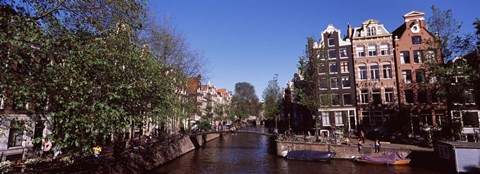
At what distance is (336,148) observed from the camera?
103 ft

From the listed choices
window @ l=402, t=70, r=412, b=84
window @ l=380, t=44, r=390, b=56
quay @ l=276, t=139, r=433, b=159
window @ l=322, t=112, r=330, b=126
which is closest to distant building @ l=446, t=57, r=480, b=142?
quay @ l=276, t=139, r=433, b=159

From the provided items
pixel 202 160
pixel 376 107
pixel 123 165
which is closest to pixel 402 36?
pixel 376 107

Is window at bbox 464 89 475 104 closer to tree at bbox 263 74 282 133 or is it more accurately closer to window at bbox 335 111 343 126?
window at bbox 335 111 343 126

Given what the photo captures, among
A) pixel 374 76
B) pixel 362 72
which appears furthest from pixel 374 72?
pixel 362 72

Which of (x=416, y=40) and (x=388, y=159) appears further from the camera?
(x=416, y=40)

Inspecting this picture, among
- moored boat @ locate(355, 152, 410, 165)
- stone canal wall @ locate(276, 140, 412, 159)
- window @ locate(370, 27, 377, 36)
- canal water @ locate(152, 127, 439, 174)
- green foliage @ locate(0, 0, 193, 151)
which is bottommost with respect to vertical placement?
canal water @ locate(152, 127, 439, 174)

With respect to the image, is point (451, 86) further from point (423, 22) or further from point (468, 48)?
point (423, 22)

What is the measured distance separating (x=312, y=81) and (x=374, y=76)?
12.0 m

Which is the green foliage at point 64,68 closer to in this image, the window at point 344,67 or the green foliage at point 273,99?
the window at point 344,67

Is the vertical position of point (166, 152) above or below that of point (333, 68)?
below

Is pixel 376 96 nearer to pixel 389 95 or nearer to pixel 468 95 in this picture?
pixel 389 95

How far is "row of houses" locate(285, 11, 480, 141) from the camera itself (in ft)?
130

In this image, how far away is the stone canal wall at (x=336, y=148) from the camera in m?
28.7

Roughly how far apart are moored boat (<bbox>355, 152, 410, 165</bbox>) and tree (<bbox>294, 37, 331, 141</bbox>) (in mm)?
10406
